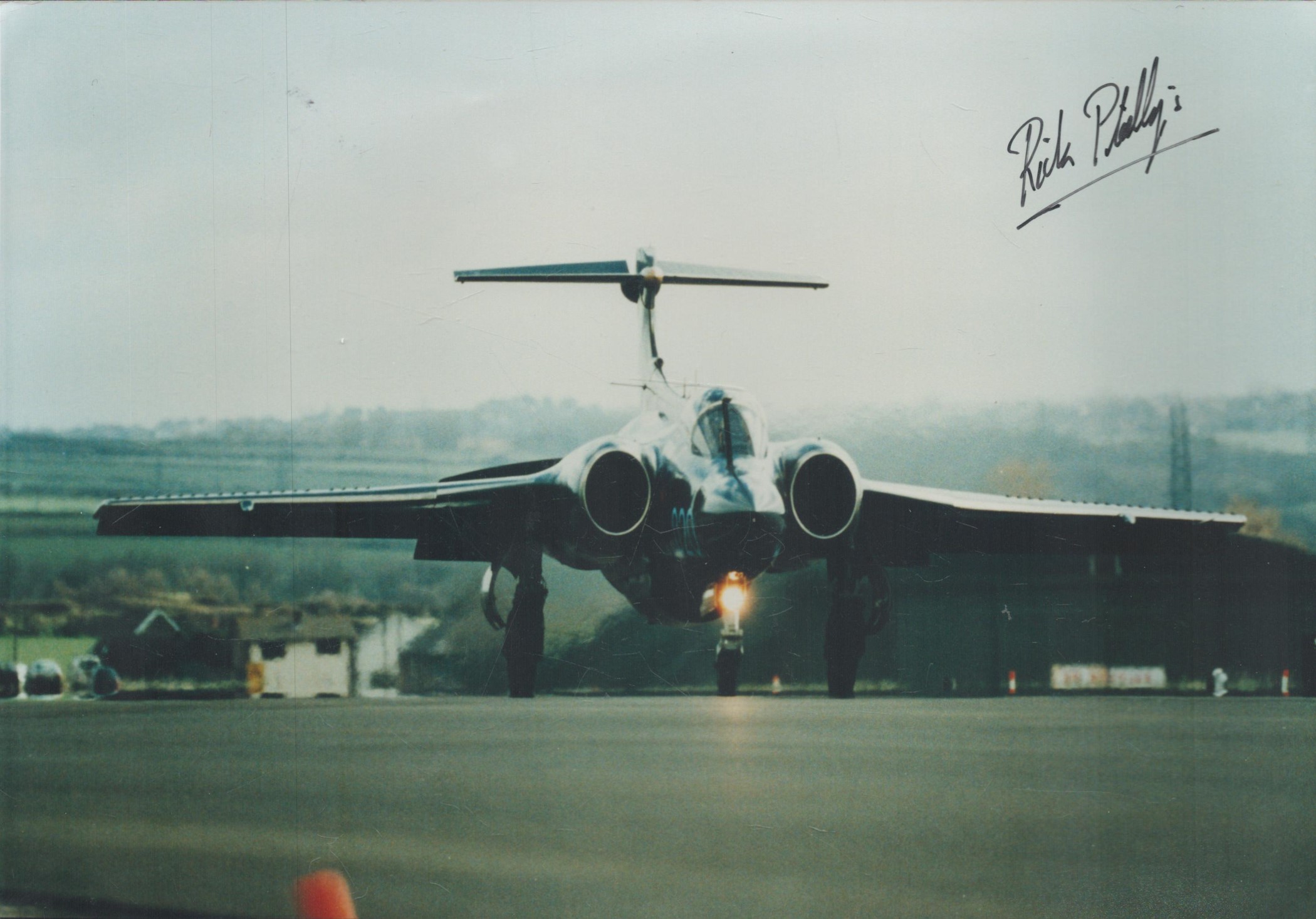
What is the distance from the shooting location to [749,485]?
5590 mm

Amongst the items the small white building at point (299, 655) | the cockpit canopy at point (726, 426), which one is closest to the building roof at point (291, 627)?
the small white building at point (299, 655)

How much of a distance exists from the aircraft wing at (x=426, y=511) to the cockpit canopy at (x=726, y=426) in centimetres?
84

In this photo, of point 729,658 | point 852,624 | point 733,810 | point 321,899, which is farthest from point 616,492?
point 321,899

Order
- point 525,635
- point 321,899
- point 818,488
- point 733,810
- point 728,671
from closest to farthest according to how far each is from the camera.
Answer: point 321,899
point 733,810
point 728,671
point 525,635
point 818,488

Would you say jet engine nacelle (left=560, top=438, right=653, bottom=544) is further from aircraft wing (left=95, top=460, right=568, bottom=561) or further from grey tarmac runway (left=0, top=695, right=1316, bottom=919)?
grey tarmac runway (left=0, top=695, right=1316, bottom=919)

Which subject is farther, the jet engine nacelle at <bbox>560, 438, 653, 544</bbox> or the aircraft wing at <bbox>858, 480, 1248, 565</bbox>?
the jet engine nacelle at <bbox>560, 438, 653, 544</bbox>

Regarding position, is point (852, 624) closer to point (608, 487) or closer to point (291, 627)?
point (608, 487)

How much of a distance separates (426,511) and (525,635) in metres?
0.92

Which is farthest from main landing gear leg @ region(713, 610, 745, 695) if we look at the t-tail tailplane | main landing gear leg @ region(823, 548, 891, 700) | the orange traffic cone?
the orange traffic cone

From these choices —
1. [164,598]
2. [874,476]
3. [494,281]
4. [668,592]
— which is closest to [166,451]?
[164,598]

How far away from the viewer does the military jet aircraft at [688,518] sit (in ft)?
17.1

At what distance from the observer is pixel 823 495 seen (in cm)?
554

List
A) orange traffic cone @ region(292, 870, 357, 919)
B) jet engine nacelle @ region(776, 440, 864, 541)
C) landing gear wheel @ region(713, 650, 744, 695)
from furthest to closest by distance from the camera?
jet engine nacelle @ region(776, 440, 864, 541) < landing gear wheel @ region(713, 650, 744, 695) < orange traffic cone @ region(292, 870, 357, 919)

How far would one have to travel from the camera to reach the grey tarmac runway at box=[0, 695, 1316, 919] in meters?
4.86
